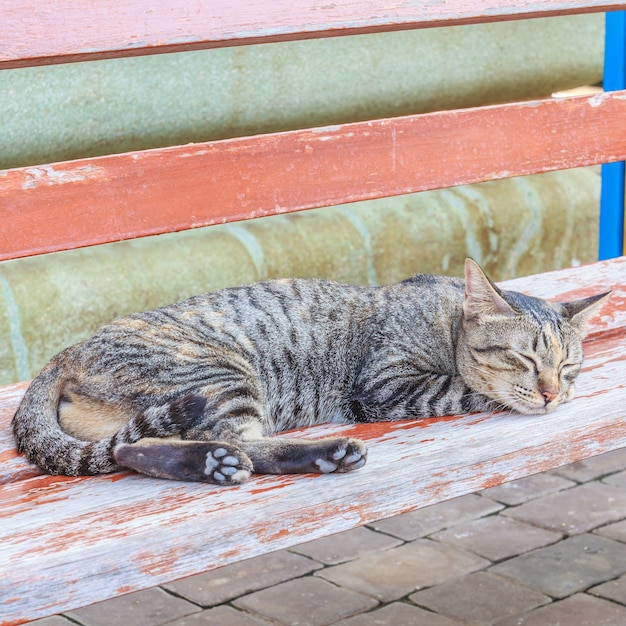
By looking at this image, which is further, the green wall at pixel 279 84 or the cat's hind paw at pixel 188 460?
the green wall at pixel 279 84

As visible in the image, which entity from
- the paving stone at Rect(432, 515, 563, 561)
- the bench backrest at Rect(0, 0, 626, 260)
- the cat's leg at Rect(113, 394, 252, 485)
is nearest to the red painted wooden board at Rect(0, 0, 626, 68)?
the bench backrest at Rect(0, 0, 626, 260)

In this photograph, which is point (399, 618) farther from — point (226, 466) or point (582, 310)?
point (226, 466)

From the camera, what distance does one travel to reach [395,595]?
9.93 feet

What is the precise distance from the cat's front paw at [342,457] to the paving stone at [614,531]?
5.81ft

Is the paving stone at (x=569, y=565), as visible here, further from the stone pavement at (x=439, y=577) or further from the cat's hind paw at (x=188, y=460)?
the cat's hind paw at (x=188, y=460)

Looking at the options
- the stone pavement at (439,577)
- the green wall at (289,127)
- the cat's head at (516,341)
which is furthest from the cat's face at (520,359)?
the green wall at (289,127)

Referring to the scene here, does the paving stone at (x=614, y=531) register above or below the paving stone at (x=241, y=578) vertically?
above

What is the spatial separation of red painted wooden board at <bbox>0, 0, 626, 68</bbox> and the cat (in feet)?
2.09

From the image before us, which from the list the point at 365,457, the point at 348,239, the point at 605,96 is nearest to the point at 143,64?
the point at 348,239

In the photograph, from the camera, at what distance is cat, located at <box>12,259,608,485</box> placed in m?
1.98


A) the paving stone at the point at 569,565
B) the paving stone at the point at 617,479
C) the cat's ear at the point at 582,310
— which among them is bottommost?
the paving stone at the point at 617,479

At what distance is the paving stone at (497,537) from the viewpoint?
3295 millimetres

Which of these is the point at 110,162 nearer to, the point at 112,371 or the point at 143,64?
the point at 112,371

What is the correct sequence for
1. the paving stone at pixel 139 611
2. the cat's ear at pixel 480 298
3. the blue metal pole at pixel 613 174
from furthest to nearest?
the blue metal pole at pixel 613 174 → the paving stone at pixel 139 611 → the cat's ear at pixel 480 298
